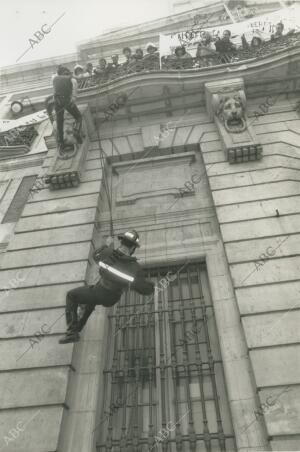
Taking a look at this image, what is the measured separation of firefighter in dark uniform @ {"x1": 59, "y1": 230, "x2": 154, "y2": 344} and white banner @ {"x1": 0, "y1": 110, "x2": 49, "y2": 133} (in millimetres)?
11121

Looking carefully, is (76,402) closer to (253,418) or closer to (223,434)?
(223,434)

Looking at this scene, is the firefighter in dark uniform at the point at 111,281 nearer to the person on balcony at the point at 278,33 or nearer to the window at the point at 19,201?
the window at the point at 19,201

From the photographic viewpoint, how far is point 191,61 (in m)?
13.2

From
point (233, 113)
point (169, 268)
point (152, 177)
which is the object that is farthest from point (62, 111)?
point (169, 268)

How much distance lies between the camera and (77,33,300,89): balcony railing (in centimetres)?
1291

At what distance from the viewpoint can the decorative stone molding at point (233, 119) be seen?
31.2ft

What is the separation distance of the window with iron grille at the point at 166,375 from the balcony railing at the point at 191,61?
8217mm

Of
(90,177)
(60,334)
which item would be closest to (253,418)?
(60,334)

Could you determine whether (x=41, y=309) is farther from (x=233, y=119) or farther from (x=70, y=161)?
(x=233, y=119)

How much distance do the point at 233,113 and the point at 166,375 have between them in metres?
7.23

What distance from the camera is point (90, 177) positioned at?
10297mm

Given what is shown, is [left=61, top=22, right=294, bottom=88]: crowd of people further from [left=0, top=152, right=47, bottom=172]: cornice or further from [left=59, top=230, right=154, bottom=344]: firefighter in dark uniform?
[left=59, top=230, right=154, bottom=344]: firefighter in dark uniform

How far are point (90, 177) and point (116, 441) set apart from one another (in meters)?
6.58

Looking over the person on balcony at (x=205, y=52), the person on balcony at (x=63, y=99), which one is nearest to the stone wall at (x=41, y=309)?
the person on balcony at (x=63, y=99)
